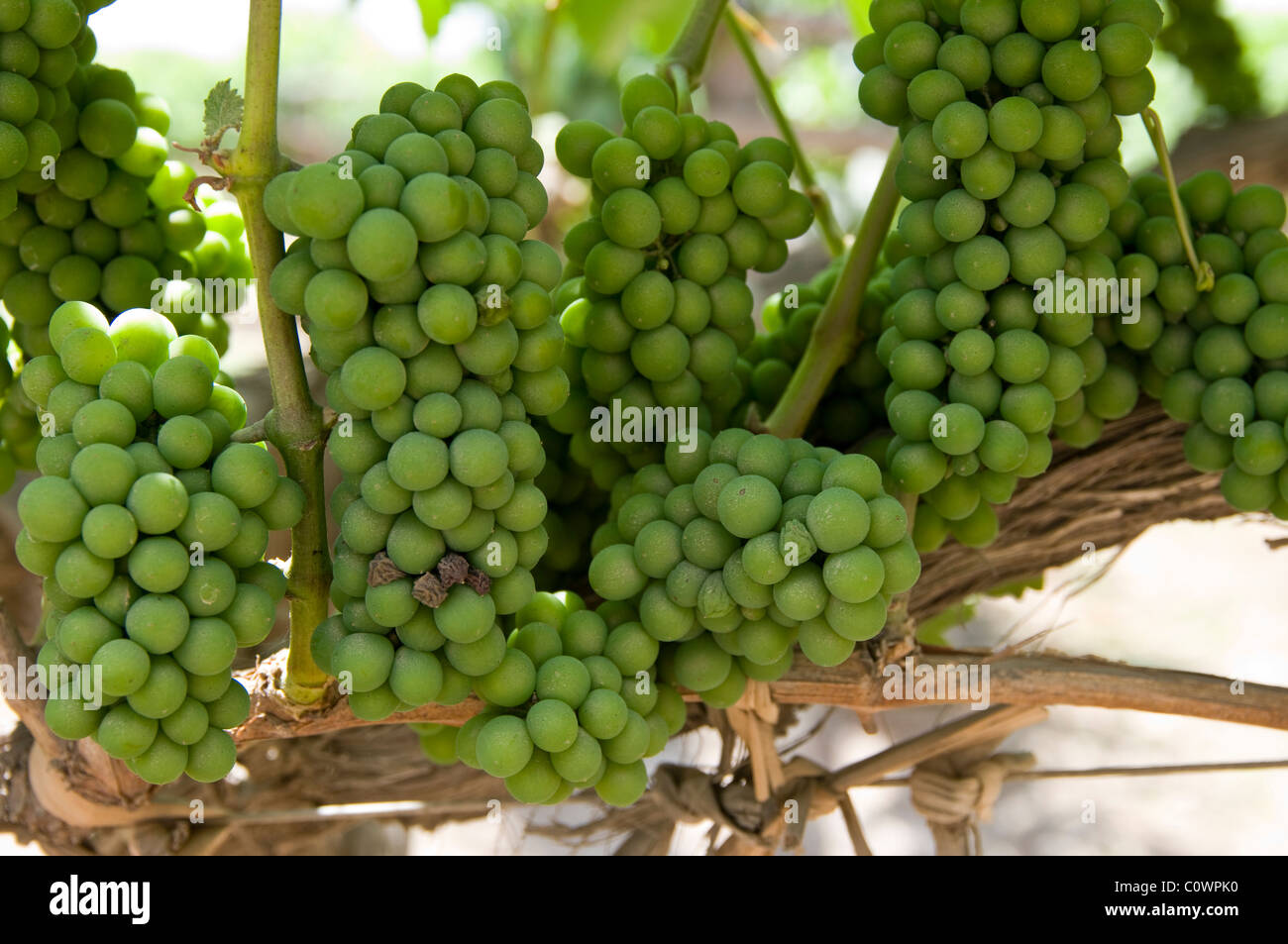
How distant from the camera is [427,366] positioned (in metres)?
0.56

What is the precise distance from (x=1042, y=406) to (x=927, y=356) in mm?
71

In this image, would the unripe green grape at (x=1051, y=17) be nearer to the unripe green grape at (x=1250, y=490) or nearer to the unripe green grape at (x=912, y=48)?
the unripe green grape at (x=912, y=48)

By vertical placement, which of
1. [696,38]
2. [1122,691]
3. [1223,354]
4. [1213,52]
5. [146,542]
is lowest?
[1122,691]

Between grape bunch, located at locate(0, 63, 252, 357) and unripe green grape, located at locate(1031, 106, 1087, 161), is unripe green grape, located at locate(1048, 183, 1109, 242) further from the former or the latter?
grape bunch, located at locate(0, 63, 252, 357)

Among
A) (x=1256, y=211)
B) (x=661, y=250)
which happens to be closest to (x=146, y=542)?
(x=661, y=250)

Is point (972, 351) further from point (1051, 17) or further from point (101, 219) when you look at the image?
point (101, 219)

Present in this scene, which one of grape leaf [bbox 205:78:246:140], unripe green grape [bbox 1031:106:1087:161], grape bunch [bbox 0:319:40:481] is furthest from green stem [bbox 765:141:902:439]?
grape bunch [bbox 0:319:40:481]

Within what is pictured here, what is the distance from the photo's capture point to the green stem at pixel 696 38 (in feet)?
2.52

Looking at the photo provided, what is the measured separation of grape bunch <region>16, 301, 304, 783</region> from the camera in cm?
52

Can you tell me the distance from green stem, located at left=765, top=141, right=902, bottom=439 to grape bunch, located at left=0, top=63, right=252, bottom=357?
368 millimetres

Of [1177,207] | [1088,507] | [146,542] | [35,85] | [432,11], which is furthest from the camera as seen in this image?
[432,11]

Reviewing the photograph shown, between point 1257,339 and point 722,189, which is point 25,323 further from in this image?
point 1257,339

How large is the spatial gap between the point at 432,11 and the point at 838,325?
0.53 meters

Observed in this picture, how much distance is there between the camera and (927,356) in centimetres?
68
